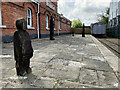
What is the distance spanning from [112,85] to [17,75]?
1.79 meters

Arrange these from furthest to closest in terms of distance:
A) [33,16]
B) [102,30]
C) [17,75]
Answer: [102,30]
[33,16]
[17,75]

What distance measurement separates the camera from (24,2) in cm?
888

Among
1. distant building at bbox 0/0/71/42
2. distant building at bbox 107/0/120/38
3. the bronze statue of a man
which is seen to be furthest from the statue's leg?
distant building at bbox 107/0/120/38

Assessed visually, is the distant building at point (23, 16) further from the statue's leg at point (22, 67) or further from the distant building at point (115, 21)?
the distant building at point (115, 21)

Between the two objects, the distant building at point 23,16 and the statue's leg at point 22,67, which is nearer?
the statue's leg at point 22,67

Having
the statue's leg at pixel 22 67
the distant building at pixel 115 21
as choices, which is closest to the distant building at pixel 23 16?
the statue's leg at pixel 22 67

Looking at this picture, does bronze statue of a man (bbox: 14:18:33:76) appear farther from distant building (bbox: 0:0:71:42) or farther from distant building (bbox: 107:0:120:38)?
distant building (bbox: 107:0:120:38)

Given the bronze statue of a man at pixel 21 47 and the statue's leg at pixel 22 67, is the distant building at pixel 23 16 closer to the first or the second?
the bronze statue of a man at pixel 21 47

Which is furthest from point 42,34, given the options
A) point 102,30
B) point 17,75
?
point 102,30

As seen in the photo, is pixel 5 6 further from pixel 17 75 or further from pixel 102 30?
pixel 102 30

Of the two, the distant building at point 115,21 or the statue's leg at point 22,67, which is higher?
the distant building at point 115,21

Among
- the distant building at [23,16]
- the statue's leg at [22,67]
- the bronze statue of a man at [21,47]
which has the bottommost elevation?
the statue's leg at [22,67]

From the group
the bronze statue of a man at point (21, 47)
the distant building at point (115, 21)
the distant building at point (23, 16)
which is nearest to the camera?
the bronze statue of a man at point (21, 47)

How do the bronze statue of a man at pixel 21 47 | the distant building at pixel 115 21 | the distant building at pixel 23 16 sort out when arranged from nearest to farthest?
1. the bronze statue of a man at pixel 21 47
2. the distant building at pixel 23 16
3. the distant building at pixel 115 21
